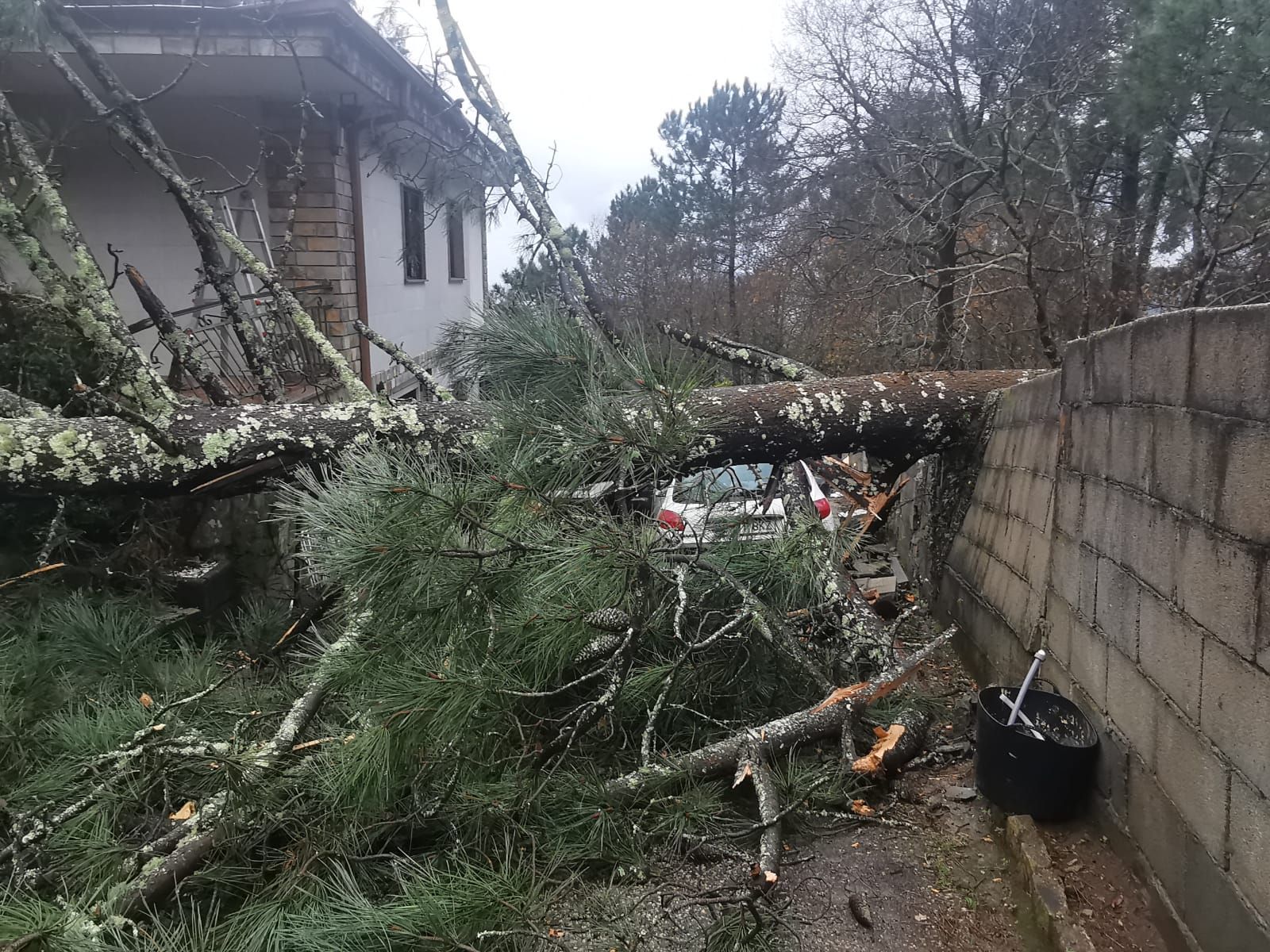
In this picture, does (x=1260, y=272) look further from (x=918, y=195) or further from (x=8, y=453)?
(x=8, y=453)

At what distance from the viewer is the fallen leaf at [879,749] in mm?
2475

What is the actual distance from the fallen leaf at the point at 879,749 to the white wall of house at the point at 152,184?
5.85 meters

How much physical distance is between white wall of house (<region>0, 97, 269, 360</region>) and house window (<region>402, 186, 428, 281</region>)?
1927mm

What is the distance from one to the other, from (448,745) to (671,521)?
1023 mm

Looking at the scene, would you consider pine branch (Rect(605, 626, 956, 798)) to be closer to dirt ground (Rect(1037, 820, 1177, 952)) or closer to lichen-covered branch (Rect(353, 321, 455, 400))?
dirt ground (Rect(1037, 820, 1177, 952))

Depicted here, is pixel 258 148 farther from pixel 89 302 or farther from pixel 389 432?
pixel 389 432

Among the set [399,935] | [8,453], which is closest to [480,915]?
[399,935]

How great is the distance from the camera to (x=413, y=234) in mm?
8250

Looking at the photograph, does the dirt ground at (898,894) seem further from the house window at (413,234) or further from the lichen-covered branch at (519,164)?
the house window at (413,234)

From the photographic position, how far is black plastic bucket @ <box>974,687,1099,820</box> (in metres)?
2.05

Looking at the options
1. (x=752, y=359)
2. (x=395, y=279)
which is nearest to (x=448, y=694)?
(x=752, y=359)

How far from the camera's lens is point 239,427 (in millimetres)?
3338

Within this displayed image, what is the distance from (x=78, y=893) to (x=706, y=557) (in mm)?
2240

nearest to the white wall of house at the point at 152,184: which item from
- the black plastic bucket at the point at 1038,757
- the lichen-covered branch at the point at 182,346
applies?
the lichen-covered branch at the point at 182,346
